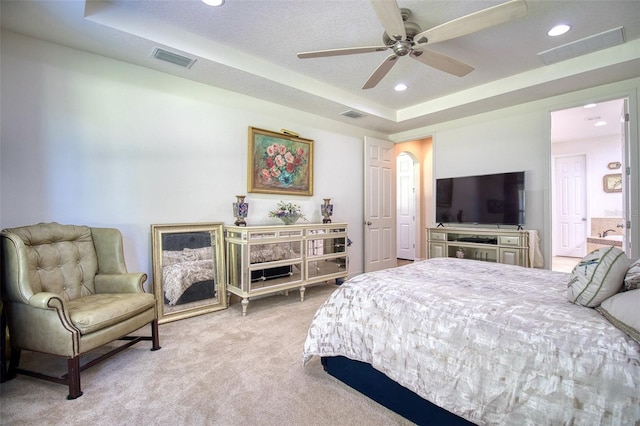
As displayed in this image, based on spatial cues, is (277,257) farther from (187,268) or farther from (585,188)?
(585,188)

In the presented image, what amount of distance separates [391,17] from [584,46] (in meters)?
2.36

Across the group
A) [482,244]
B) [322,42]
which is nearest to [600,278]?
[322,42]

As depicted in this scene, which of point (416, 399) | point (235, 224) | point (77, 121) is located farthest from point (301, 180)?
point (416, 399)

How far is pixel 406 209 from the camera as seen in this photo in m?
6.74

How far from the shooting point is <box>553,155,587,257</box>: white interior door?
630 centimetres

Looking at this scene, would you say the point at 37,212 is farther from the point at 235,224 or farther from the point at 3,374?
the point at 235,224

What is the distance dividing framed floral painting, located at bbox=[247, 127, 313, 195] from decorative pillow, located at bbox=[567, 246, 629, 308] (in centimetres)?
324

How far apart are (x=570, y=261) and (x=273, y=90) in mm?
6670

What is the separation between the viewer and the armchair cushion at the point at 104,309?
185cm

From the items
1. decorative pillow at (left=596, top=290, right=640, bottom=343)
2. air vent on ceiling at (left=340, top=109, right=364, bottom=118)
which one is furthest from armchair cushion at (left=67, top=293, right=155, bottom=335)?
air vent on ceiling at (left=340, top=109, right=364, bottom=118)

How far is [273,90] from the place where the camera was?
354 centimetres

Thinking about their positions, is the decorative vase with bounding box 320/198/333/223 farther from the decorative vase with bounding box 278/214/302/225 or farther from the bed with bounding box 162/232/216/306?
the bed with bounding box 162/232/216/306

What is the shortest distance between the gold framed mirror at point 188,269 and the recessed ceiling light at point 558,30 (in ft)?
12.5

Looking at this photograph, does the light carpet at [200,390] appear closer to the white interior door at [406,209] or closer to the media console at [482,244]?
the media console at [482,244]
